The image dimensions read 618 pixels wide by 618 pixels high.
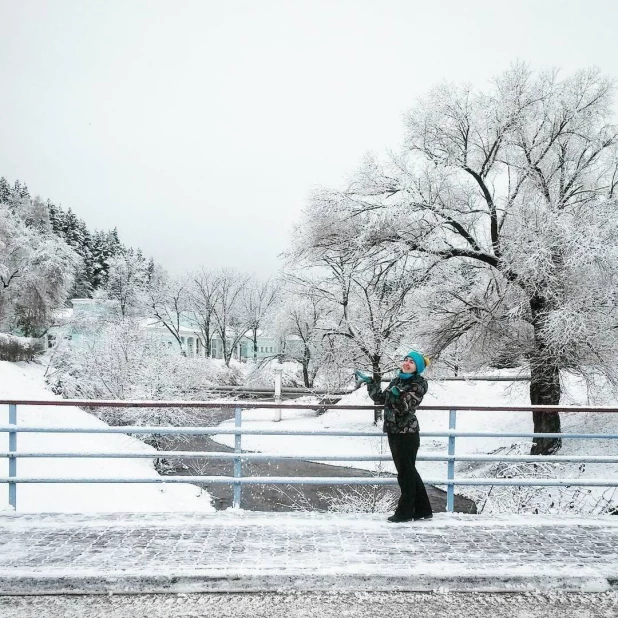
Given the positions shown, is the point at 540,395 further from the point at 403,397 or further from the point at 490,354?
the point at 403,397

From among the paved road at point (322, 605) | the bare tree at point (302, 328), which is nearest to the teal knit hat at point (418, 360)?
the paved road at point (322, 605)

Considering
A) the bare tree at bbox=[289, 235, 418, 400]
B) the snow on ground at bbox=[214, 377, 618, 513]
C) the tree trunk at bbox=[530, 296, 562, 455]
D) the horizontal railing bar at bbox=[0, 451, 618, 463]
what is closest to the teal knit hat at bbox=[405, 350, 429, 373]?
→ the horizontal railing bar at bbox=[0, 451, 618, 463]

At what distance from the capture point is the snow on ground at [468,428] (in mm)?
16594

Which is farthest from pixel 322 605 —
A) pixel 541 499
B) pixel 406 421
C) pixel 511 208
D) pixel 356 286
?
pixel 356 286

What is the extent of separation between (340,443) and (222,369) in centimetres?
2801

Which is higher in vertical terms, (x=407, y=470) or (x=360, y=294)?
(x=360, y=294)

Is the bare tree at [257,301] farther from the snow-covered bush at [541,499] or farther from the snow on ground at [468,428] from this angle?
the snow-covered bush at [541,499]

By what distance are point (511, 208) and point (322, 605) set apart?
15642 mm

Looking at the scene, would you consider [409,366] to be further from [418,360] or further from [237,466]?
[237,466]

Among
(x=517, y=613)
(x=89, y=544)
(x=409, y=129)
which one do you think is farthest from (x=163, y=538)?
(x=409, y=129)

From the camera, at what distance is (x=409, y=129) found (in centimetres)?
1977

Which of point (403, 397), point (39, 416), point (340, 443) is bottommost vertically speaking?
point (340, 443)

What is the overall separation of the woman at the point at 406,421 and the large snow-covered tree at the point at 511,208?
1095cm

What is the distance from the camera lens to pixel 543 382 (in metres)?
16.8
